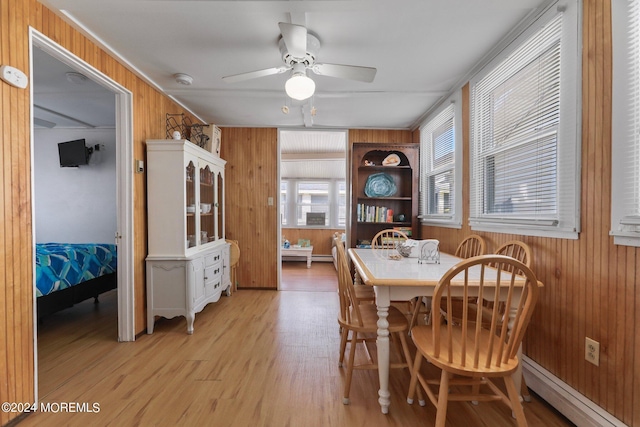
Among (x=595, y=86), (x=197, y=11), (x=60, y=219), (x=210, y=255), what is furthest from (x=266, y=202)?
(x=595, y=86)

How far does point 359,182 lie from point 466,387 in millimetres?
2557

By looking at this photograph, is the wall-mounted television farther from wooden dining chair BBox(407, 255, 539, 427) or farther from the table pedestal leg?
wooden dining chair BBox(407, 255, 539, 427)

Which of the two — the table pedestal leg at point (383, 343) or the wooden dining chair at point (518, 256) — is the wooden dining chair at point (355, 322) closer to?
the table pedestal leg at point (383, 343)

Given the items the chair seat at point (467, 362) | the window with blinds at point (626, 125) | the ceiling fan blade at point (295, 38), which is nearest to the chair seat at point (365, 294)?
the chair seat at point (467, 362)

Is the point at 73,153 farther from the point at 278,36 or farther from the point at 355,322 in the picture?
the point at 355,322

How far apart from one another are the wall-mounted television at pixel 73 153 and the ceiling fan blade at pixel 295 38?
12.7 feet

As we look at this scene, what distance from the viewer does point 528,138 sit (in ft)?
5.88

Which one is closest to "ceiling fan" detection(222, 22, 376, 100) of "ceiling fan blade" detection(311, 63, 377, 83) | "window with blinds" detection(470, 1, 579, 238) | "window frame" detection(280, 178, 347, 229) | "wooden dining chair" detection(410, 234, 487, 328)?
"ceiling fan blade" detection(311, 63, 377, 83)

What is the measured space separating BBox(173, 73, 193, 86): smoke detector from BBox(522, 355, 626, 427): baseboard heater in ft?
11.4

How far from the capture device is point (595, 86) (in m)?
1.36

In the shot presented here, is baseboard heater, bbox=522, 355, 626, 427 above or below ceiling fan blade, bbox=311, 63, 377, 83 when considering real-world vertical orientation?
below

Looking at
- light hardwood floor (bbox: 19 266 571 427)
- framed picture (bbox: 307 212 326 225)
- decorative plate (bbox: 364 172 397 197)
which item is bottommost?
light hardwood floor (bbox: 19 266 571 427)

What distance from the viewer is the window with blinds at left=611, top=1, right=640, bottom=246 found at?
1183 mm

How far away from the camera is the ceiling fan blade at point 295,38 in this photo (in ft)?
5.12
